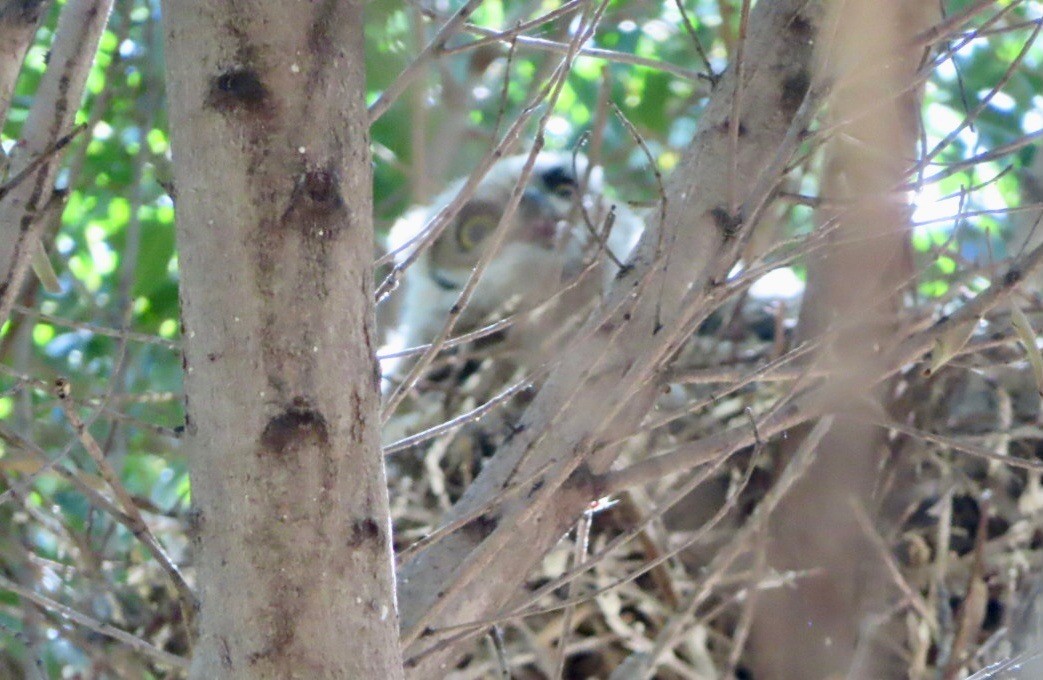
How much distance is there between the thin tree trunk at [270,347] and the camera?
0.91 m

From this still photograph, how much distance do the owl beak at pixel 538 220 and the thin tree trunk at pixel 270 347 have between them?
2.80 metres

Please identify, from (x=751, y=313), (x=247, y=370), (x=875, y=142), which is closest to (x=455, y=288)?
(x=751, y=313)

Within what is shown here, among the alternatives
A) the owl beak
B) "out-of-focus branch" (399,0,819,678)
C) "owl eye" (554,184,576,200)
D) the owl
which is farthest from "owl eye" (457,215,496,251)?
"out-of-focus branch" (399,0,819,678)

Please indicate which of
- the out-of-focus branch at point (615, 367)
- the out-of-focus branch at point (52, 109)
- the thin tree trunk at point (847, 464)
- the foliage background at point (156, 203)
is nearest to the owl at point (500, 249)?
the foliage background at point (156, 203)

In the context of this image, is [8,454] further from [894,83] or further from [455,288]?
[455,288]

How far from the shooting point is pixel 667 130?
12.1ft

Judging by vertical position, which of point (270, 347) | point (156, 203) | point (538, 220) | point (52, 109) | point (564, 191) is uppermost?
point (564, 191)

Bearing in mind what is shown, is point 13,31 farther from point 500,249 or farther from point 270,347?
point 500,249

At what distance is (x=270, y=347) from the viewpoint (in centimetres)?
91

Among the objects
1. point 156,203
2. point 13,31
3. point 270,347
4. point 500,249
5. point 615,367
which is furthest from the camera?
point 500,249

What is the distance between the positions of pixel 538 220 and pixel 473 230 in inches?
9.1

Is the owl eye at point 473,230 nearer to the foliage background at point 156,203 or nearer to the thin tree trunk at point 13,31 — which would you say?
the foliage background at point 156,203

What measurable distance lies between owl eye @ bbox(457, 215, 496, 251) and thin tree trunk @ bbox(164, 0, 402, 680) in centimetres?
303

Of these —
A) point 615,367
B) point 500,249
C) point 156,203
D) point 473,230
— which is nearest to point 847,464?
point 615,367
